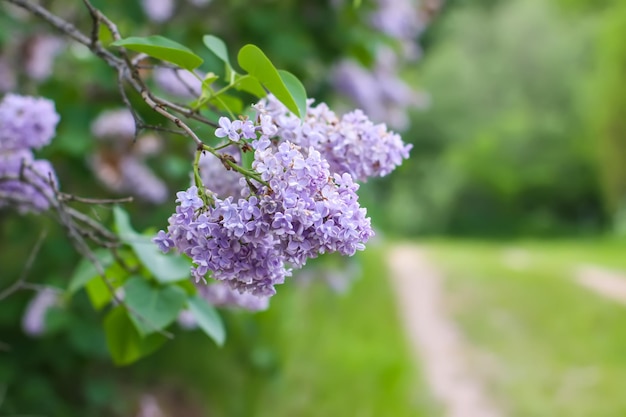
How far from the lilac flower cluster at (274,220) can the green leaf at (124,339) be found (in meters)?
0.53

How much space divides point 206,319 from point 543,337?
566cm

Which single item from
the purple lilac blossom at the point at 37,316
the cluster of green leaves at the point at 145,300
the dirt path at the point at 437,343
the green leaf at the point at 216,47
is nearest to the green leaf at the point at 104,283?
the cluster of green leaves at the point at 145,300

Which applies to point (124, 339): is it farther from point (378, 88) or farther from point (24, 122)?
point (378, 88)

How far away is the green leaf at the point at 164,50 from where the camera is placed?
105 cm

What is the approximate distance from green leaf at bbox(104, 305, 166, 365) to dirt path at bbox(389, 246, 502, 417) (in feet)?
11.8

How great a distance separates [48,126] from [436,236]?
90.8 ft

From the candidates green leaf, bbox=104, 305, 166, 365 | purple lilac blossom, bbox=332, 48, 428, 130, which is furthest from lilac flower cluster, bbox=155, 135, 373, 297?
purple lilac blossom, bbox=332, 48, 428, 130

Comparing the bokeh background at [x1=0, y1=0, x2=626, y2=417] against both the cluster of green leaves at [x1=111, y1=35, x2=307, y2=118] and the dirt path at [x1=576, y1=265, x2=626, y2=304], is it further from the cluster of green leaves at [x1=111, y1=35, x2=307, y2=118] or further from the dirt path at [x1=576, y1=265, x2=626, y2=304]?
the cluster of green leaves at [x1=111, y1=35, x2=307, y2=118]

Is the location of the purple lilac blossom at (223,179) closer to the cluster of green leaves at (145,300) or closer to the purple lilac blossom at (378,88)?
the cluster of green leaves at (145,300)

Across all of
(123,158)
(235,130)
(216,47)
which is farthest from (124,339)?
(123,158)

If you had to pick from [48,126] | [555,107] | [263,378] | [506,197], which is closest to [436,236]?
[506,197]

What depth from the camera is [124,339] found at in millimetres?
1417

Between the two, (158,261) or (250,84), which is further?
(158,261)

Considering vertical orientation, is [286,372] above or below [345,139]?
above
